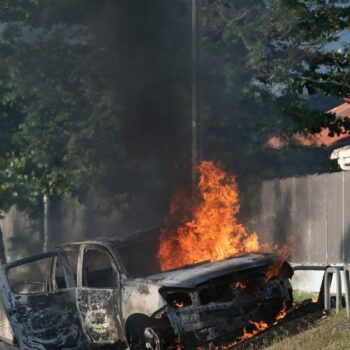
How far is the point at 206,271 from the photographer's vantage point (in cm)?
838

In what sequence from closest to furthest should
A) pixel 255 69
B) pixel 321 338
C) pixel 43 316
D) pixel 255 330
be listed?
pixel 321 338
pixel 255 330
pixel 43 316
pixel 255 69

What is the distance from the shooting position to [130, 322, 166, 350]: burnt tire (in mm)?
8281

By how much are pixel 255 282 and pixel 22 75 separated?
34.2 ft

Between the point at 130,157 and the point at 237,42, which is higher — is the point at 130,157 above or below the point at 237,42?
below

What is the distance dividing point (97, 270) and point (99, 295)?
0.46 meters

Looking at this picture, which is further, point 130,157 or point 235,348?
point 130,157

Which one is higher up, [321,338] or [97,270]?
[97,270]

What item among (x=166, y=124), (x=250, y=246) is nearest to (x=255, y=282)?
(x=250, y=246)

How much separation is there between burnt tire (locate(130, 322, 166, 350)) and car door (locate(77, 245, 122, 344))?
0.65 feet

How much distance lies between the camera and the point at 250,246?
10172mm

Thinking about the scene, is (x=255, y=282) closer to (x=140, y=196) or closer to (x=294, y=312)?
(x=294, y=312)

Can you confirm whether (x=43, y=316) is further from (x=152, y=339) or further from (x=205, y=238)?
(x=205, y=238)

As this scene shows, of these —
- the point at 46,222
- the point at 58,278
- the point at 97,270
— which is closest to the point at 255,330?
the point at 97,270

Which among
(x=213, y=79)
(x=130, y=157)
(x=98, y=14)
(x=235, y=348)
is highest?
(x=98, y=14)
